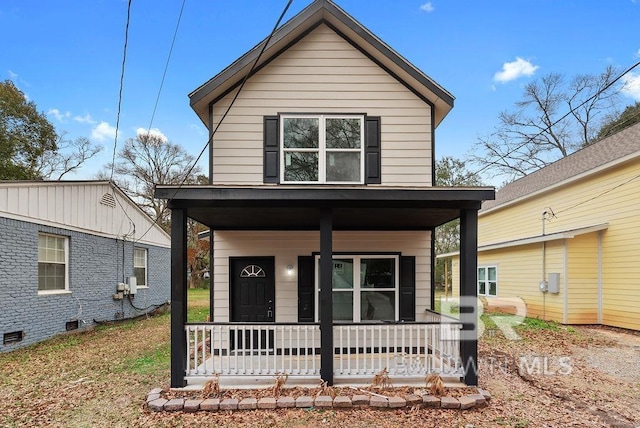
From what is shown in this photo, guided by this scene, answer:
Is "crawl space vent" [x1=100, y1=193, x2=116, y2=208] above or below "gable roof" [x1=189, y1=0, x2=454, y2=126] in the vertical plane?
below

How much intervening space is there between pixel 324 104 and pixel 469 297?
15.0 ft

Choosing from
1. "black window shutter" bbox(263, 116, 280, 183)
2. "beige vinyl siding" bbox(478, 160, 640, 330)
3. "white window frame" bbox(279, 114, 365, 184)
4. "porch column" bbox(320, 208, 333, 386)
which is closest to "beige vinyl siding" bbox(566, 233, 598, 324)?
"beige vinyl siding" bbox(478, 160, 640, 330)

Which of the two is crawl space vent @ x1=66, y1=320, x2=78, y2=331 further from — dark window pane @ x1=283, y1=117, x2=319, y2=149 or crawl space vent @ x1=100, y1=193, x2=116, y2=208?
dark window pane @ x1=283, y1=117, x2=319, y2=149

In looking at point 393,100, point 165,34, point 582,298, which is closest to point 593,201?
point 582,298

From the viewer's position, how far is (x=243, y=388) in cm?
561

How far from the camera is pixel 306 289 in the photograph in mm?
7844

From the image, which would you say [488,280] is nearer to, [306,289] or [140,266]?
[306,289]

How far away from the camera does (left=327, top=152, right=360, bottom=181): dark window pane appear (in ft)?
24.4

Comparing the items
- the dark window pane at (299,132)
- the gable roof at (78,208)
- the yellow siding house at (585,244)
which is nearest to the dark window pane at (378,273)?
the dark window pane at (299,132)

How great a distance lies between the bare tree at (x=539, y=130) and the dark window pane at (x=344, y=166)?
68.9 ft

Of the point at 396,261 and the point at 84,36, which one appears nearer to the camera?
the point at 396,261

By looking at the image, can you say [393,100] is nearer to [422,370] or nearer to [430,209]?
[430,209]

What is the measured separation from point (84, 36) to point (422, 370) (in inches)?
513

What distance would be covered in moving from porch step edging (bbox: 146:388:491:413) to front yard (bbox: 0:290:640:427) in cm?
10
